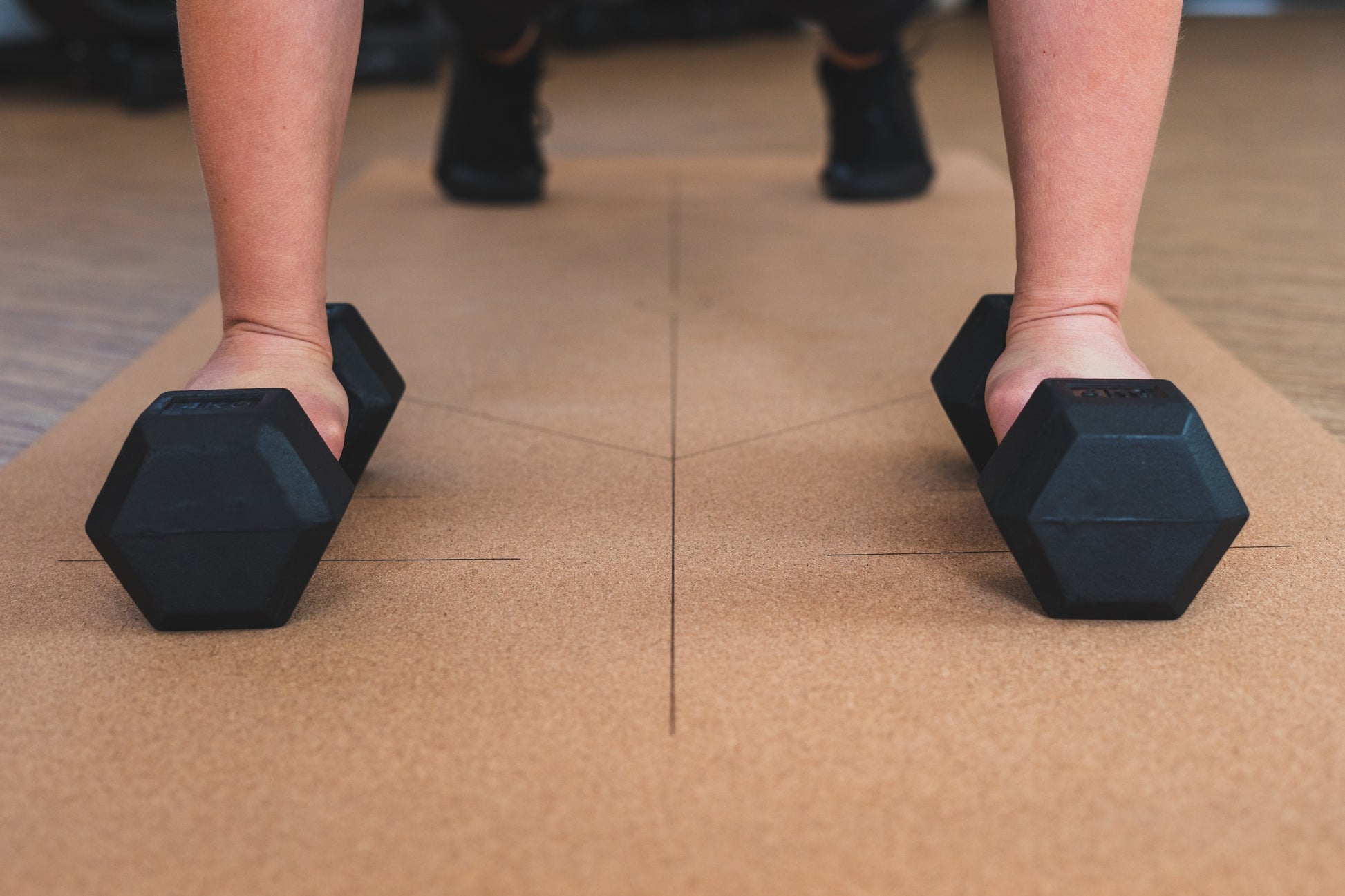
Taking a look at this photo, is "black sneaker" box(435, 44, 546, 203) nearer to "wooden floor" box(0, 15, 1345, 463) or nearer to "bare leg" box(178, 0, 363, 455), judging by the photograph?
"wooden floor" box(0, 15, 1345, 463)

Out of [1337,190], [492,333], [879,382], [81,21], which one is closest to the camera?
[879,382]

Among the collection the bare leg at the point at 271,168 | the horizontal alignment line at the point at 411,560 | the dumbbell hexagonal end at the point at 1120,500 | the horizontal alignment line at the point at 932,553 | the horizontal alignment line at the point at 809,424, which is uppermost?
the bare leg at the point at 271,168

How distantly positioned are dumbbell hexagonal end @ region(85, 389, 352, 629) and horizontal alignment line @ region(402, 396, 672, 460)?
0.83 ft

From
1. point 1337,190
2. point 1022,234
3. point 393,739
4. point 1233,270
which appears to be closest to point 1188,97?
point 1337,190

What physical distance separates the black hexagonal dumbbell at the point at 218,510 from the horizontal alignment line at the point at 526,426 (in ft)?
0.80

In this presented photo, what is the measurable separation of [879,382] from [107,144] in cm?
174

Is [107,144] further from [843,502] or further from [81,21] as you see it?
[843,502]

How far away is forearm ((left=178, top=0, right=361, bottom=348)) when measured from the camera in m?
0.58

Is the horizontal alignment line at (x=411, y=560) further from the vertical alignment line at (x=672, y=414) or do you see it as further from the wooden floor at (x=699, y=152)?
the wooden floor at (x=699, y=152)

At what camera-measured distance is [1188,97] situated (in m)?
2.54

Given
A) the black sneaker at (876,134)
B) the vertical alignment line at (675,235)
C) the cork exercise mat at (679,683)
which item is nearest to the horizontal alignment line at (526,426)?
the cork exercise mat at (679,683)

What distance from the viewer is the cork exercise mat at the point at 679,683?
0.40 m

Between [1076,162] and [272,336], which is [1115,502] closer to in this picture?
[1076,162]

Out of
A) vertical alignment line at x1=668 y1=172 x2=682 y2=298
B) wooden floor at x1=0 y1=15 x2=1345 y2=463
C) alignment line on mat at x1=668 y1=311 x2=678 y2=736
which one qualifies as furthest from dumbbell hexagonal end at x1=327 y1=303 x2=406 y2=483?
vertical alignment line at x1=668 y1=172 x2=682 y2=298
